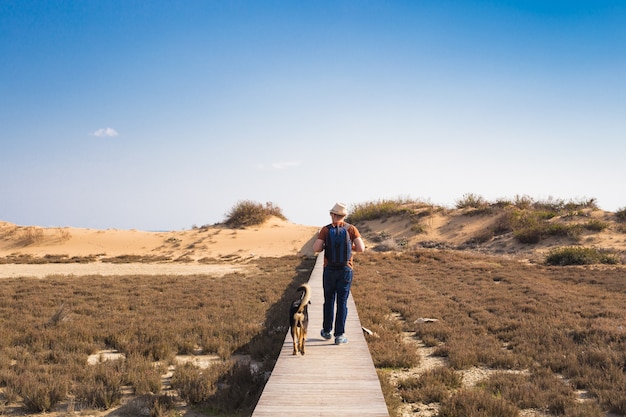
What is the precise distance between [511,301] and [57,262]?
24275 mm

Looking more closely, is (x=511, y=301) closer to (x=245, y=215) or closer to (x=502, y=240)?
(x=502, y=240)

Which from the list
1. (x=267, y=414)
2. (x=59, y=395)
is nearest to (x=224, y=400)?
(x=267, y=414)

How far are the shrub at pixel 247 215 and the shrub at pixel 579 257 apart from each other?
2352cm

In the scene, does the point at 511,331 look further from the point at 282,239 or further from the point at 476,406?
the point at 282,239

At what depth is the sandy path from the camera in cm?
2047

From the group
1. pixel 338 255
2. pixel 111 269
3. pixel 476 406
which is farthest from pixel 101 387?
pixel 111 269

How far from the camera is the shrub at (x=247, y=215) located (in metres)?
38.0

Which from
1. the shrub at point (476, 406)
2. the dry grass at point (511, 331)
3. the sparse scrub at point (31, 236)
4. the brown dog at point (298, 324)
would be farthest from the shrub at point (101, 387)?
the sparse scrub at point (31, 236)

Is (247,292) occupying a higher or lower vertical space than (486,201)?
lower

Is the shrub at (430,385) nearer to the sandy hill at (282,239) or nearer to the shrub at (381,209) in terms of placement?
the sandy hill at (282,239)

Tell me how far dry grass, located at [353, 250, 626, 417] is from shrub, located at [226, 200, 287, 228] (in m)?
21.5

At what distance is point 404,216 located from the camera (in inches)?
1398

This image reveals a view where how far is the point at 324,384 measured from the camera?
534cm

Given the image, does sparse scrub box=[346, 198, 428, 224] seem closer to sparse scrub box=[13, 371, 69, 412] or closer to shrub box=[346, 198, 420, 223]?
shrub box=[346, 198, 420, 223]
